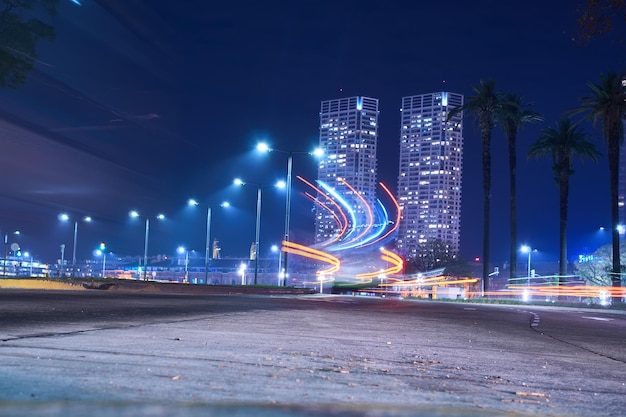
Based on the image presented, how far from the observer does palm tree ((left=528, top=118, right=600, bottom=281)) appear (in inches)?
2254

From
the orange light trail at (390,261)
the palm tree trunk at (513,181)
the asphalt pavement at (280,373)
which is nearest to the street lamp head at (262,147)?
the orange light trail at (390,261)

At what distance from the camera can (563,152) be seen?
58344 millimetres

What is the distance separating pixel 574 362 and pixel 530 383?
9.37 ft

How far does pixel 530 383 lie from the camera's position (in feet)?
23.2

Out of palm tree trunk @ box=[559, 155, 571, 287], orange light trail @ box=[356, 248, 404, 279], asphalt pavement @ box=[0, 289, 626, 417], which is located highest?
palm tree trunk @ box=[559, 155, 571, 287]

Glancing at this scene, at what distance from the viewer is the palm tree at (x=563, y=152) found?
5725 centimetres

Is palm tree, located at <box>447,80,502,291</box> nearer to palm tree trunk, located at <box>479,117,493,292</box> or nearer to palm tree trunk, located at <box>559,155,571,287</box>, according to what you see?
palm tree trunk, located at <box>479,117,493,292</box>

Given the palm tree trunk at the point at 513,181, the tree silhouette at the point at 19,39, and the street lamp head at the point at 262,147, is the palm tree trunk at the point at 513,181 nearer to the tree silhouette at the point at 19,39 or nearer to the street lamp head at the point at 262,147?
the street lamp head at the point at 262,147

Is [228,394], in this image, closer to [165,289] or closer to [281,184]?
[165,289]

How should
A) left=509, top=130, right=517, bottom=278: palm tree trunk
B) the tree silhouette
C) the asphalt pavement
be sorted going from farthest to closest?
left=509, top=130, right=517, bottom=278: palm tree trunk, the tree silhouette, the asphalt pavement

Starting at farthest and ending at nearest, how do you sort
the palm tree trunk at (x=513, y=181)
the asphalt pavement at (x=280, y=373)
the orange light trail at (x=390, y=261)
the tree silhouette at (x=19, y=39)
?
1. the orange light trail at (x=390, y=261)
2. the palm tree trunk at (x=513, y=181)
3. the tree silhouette at (x=19, y=39)
4. the asphalt pavement at (x=280, y=373)

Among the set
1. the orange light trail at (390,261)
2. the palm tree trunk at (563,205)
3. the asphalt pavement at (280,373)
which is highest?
the palm tree trunk at (563,205)

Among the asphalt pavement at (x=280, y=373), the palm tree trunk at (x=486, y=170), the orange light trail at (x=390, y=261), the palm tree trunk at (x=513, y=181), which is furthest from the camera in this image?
the orange light trail at (x=390, y=261)

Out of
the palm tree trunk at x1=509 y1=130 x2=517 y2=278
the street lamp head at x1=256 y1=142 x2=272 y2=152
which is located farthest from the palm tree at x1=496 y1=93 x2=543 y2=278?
the street lamp head at x1=256 y1=142 x2=272 y2=152
